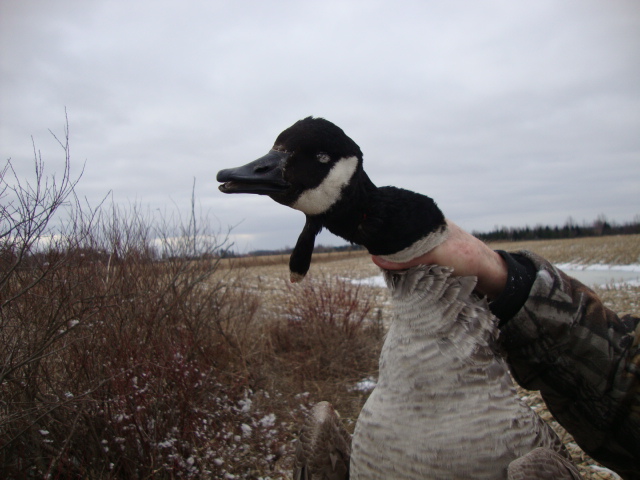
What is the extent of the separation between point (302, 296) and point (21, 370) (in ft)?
19.5

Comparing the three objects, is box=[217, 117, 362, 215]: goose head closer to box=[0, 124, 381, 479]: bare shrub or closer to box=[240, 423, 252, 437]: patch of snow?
box=[0, 124, 381, 479]: bare shrub

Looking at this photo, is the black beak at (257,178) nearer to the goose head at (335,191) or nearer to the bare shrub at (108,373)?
the goose head at (335,191)

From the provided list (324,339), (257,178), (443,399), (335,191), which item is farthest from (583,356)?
(324,339)

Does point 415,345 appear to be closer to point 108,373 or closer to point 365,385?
point 108,373

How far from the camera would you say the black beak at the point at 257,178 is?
6.16ft

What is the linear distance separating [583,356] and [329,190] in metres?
1.63

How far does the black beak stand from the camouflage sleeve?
55.8 inches

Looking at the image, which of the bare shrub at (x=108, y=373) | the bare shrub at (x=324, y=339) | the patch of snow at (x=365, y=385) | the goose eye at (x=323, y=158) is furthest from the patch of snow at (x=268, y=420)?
the goose eye at (x=323, y=158)

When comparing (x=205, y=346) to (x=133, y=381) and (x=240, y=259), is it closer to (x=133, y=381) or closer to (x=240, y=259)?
(x=133, y=381)

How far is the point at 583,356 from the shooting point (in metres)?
2.19

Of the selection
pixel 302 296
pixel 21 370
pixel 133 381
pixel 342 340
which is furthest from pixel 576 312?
pixel 302 296

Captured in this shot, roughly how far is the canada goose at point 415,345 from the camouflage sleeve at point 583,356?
0.30 meters

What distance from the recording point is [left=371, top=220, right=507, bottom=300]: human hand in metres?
2.11

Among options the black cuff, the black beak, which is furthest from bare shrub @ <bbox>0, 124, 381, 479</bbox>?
the black cuff
